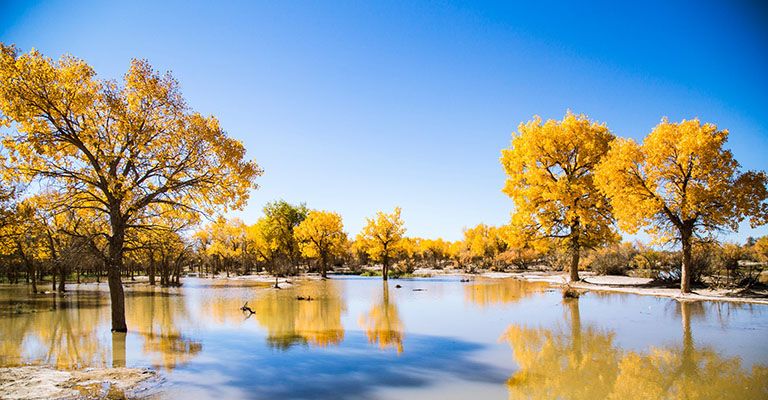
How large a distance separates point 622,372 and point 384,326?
7.33m

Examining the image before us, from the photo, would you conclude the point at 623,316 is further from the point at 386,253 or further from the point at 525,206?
the point at 386,253

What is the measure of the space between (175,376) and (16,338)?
7.52 m

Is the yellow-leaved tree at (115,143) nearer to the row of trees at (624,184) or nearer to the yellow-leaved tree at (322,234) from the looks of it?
the row of trees at (624,184)

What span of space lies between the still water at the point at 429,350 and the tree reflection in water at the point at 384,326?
0.06m

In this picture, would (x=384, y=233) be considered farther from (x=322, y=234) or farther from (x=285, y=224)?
(x=285, y=224)

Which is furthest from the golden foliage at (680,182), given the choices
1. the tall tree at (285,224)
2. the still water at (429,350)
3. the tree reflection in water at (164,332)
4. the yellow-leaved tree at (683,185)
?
the tall tree at (285,224)

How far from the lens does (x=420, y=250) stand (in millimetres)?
101750

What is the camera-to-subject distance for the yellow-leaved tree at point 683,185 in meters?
16.8

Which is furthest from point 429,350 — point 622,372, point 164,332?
point 164,332

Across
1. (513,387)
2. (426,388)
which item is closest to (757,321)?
(513,387)

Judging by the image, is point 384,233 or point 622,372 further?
point 384,233

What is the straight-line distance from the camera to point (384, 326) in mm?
13453

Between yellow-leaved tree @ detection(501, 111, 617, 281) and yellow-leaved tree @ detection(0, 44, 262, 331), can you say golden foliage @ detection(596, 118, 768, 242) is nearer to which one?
yellow-leaved tree @ detection(501, 111, 617, 281)

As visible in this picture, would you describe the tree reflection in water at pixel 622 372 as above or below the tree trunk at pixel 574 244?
below
